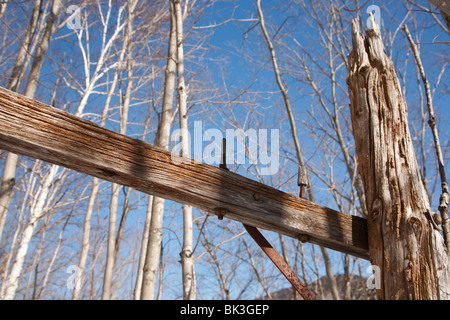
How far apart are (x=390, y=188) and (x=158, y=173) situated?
3.30 ft

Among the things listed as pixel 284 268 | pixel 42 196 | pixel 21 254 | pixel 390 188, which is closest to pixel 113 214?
pixel 42 196

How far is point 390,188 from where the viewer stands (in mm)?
1594

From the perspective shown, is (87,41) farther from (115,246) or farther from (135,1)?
(115,246)

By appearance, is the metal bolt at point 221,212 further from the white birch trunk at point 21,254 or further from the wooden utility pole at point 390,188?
the white birch trunk at point 21,254

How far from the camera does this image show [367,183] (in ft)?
5.56

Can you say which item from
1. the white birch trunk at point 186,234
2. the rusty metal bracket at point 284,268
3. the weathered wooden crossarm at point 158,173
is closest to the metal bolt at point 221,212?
the weathered wooden crossarm at point 158,173

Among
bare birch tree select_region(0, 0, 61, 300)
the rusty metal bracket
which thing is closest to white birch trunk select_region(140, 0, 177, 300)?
bare birch tree select_region(0, 0, 61, 300)

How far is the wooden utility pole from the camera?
144cm

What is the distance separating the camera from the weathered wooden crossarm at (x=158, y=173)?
112 cm

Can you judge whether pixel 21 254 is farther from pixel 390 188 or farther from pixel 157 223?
pixel 390 188

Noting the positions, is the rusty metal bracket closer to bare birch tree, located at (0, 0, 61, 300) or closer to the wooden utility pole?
the wooden utility pole

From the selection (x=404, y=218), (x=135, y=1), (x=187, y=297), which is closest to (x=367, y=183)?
(x=404, y=218)

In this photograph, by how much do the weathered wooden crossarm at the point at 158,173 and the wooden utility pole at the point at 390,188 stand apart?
0.16 m
